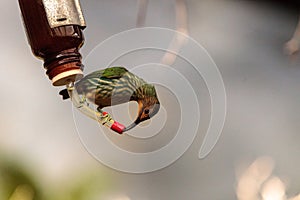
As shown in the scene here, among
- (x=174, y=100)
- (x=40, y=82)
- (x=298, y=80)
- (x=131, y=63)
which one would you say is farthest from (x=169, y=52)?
(x=298, y=80)

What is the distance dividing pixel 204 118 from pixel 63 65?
33.5 inches

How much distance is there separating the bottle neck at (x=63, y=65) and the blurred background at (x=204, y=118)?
0.50 metres

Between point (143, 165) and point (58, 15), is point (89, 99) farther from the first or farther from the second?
point (143, 165)

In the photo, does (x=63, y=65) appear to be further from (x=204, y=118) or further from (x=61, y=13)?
(x=204, y=118)

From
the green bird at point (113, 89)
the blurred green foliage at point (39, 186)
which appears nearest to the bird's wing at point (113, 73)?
the green bird at point (113, 89)

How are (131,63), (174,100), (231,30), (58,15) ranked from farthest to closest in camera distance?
(231,30), (174,100), (131,63), (58,15)

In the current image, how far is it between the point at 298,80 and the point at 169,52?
48 centimetres

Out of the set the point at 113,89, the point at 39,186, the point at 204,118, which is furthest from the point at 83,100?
the point at 204,118

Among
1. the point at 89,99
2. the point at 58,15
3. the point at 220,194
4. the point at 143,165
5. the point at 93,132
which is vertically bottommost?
the point at 220,194

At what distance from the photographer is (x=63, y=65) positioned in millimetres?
520

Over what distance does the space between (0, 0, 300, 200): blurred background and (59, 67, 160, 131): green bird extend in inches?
18.6

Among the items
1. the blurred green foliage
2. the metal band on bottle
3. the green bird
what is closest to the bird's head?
the green bird

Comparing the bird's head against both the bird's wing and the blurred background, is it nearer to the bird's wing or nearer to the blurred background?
the bird's wing

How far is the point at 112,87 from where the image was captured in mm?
565
